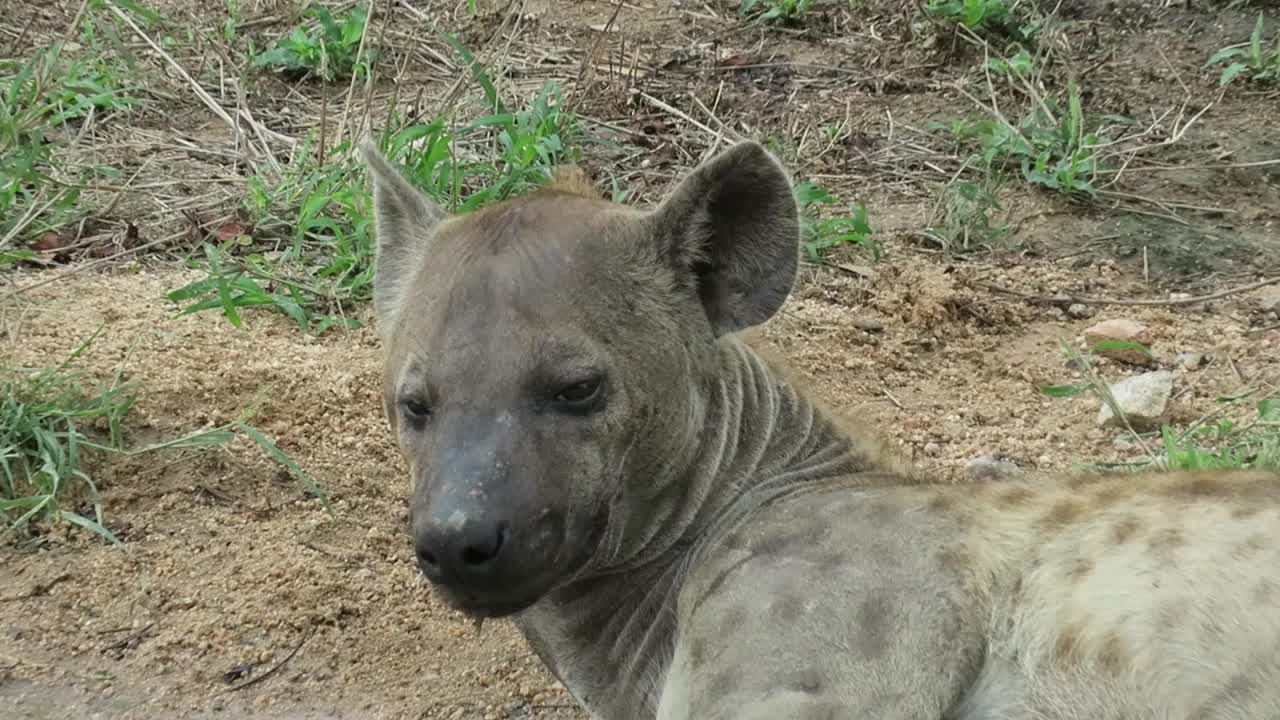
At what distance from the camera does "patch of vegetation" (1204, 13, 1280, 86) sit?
23.2ft

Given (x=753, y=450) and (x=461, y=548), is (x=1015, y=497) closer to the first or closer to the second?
(x=753, y=450)

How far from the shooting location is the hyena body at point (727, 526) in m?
2.64

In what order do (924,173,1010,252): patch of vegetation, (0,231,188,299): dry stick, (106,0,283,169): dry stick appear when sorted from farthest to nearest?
(106,0,283,169): dry stick, (924,173,1010,252): patch of vegetation, (0,231,188,299): dry stick

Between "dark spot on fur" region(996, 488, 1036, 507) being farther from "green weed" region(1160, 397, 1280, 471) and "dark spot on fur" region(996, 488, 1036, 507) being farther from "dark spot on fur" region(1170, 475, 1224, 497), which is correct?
"green weed" region(1160, 397, 1280, 471)


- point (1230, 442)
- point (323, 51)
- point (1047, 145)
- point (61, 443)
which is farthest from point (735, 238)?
point (323, 51)

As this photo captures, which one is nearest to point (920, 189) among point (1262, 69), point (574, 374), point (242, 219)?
point (1262, 69)

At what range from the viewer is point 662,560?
3242 mm

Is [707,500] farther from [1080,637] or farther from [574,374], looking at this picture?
[1080,637]

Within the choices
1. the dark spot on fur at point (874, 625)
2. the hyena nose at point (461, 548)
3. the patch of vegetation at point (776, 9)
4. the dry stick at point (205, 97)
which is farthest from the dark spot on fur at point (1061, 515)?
the patch of vegetation at point (776, 9)

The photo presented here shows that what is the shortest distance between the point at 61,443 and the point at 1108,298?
379 cm

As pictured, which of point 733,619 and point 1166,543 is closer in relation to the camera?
point 1166,543

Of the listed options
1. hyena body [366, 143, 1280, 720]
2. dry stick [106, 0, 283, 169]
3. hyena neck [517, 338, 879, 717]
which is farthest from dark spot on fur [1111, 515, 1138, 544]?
dry stick [106, 0, 283, 169]

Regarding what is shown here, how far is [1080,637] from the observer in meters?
2.65

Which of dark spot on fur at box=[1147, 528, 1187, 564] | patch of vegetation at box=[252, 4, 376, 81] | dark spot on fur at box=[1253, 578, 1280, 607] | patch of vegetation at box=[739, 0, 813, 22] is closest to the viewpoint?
dark spot on fur at box=[1253, 578, 1280, 607]
